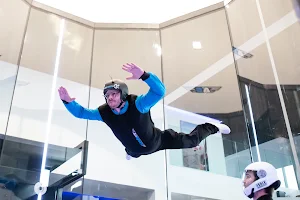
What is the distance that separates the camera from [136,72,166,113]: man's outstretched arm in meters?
2.24

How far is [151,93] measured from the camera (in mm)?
2334

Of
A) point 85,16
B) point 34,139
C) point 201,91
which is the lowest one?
point 34,139

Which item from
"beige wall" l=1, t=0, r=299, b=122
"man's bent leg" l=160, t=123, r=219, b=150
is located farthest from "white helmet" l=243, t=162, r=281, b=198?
"beige wall" l=1, t=0, r=299, b=122

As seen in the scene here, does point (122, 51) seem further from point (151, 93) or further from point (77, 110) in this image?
point (151, 93)

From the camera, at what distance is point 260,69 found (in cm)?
315

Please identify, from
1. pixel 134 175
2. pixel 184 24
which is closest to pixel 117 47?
pixel 184 24

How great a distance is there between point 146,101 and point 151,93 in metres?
0.09

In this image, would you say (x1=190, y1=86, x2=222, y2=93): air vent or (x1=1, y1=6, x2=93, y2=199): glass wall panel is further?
(x1=190, y1=86, x2=222, y2=93): air vent

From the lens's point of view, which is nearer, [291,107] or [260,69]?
[291,107]

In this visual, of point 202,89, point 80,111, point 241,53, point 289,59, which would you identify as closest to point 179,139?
point 80,111

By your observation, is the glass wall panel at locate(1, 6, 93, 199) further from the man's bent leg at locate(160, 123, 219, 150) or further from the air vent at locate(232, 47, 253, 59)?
the air vent at locate(232, 47, 253, 59)

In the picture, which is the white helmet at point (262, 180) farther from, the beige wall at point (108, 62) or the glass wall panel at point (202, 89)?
the glass wall panel at point (202, 89)

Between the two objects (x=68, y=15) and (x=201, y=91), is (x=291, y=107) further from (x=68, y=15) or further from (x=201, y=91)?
(x=68, y=15)

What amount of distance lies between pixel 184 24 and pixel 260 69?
1.40m
